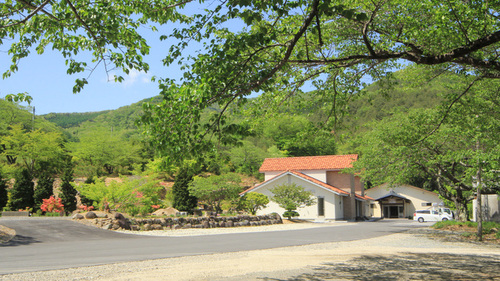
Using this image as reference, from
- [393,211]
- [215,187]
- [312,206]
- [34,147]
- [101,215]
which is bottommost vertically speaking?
[393,211]

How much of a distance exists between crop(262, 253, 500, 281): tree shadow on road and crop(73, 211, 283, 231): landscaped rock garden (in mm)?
12270

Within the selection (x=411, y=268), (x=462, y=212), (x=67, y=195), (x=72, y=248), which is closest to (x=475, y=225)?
(x=462, y=212)

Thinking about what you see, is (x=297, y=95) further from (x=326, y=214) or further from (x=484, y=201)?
(x=326, y=214)

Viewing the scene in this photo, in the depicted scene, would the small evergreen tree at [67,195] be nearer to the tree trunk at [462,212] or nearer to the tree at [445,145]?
the tree at [445,145]

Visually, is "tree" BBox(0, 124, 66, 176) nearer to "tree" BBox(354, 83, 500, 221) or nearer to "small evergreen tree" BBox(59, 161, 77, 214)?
"small evergreen tree" BBox(59, 161, 77, 214)

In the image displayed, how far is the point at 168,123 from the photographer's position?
19.2 feet

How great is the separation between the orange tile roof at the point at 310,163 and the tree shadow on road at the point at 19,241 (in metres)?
30.3

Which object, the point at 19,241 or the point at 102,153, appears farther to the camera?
the point at 102,153

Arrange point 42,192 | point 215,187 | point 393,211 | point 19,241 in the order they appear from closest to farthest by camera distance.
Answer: point 19,241
point 42,192
point 215,187
point 393,211

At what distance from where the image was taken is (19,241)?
45.0 ft

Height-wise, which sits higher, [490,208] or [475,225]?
[490,208]

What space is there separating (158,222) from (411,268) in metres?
14.6

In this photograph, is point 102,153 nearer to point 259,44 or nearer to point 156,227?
point 156,227

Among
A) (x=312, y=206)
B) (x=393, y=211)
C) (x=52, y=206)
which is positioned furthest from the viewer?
(x=393, y=211)
